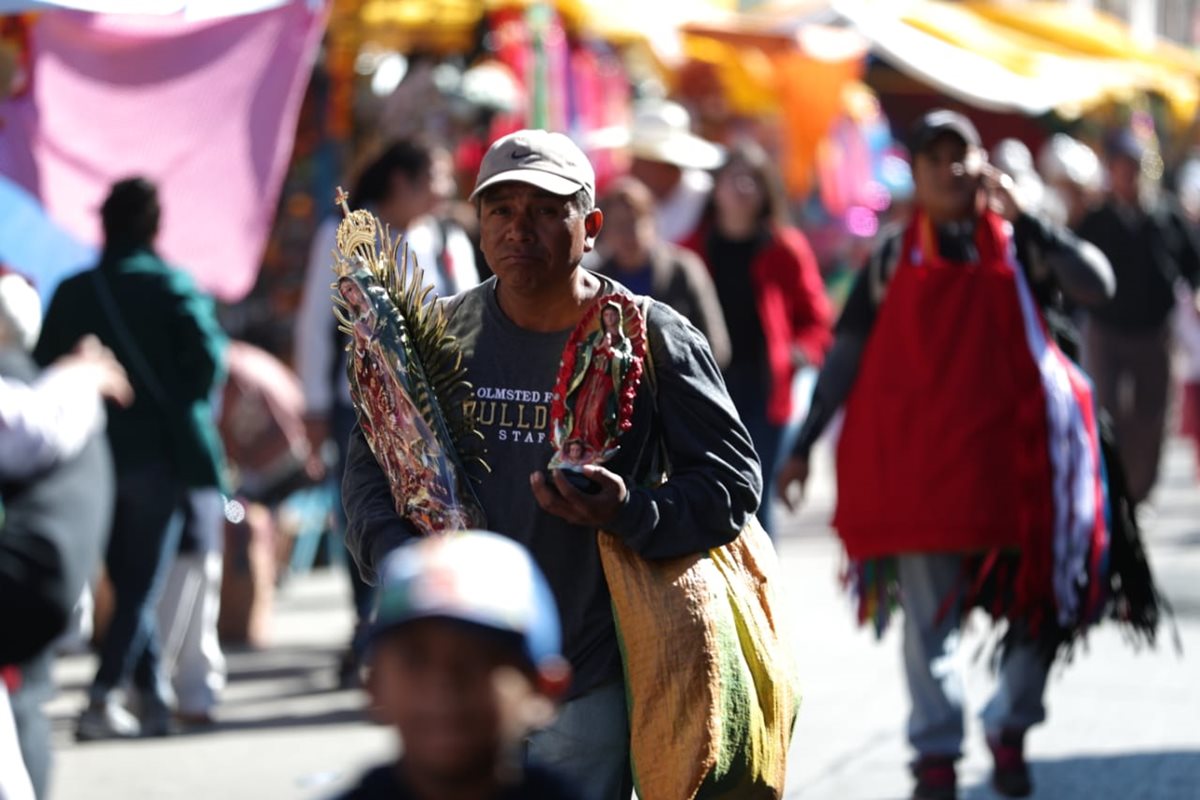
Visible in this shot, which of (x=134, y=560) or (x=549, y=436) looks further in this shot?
(x=134, y=560)

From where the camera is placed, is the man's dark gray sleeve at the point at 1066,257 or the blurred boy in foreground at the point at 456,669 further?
the man's dark gray sleeve at the point at 1066,257

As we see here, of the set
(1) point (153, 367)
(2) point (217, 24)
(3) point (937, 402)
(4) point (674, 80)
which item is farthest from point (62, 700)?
(4) point (674, 80)

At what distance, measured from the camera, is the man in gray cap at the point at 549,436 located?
13.0ft

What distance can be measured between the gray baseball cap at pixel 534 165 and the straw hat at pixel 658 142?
7.81 meters

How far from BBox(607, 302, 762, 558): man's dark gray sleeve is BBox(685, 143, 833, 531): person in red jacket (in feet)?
15.5

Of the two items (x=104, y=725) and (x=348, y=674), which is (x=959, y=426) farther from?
(x=348, y=674)

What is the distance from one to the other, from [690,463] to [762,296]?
195 inches

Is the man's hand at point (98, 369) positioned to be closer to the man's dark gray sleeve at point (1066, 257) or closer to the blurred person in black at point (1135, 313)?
the man's dark gray sleeve at point (1066, 257)

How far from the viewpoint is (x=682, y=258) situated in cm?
830

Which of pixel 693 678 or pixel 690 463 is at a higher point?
pixel 690 463

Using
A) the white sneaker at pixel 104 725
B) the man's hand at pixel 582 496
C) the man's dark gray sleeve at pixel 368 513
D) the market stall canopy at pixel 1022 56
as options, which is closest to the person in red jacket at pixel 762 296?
the white sneaker at pixel 104 725

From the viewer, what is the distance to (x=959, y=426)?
6.25 m

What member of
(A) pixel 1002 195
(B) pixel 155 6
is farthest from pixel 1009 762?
(B) pixel 155 6

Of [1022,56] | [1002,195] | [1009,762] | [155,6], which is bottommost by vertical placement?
[1009,762]
